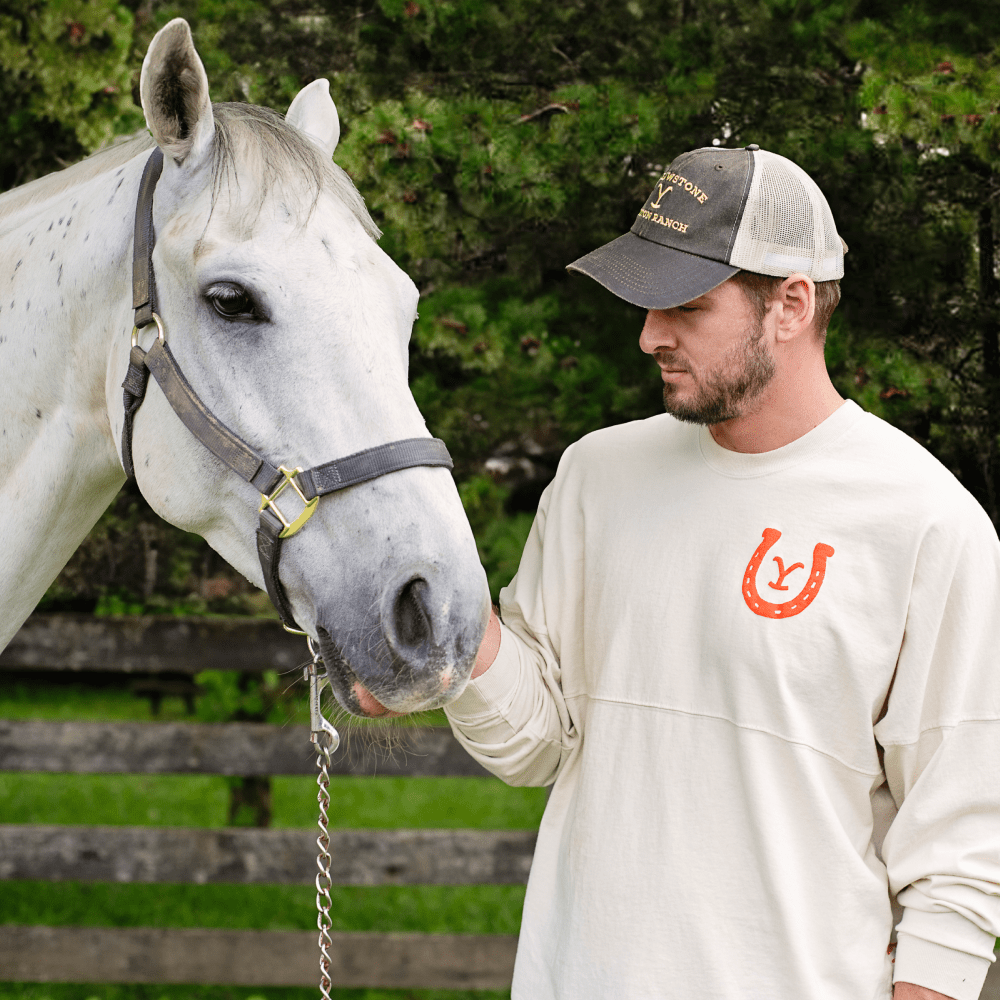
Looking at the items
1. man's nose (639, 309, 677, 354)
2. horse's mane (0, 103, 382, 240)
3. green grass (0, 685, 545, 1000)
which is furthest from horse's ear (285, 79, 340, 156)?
green grass (0, 685, 545, 1000)

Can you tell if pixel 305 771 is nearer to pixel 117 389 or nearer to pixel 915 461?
pixel 117 389

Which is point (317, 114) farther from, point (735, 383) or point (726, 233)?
point (735, 383)

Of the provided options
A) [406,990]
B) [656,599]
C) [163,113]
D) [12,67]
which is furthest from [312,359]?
[406,990]

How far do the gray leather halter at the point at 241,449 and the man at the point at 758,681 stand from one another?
1.27 feet

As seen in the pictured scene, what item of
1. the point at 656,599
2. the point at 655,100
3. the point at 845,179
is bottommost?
the point at 656,599

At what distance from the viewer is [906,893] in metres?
1.40

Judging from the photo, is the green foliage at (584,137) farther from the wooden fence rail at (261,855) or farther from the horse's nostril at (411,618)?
the horse's nostril at (411,618)

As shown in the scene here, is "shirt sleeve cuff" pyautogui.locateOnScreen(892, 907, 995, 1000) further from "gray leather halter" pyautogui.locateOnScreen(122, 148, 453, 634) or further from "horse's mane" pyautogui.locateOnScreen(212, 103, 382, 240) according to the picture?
"horse's mane" pyautogui.locateOnScreen(212, 103, 382, 240)

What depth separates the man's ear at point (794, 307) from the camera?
1539 millimetres

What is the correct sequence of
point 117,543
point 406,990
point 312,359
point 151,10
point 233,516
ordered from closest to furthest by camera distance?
point 312,359 → point 233,516 → point 151,10 → point 117,543 → point 406,990

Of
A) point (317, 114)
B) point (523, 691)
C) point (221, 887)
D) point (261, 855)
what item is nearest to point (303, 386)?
point (523, 691)

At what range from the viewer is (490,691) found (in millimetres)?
1565

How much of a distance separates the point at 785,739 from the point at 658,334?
683 mm

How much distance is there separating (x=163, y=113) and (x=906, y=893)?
1614 millimetres
